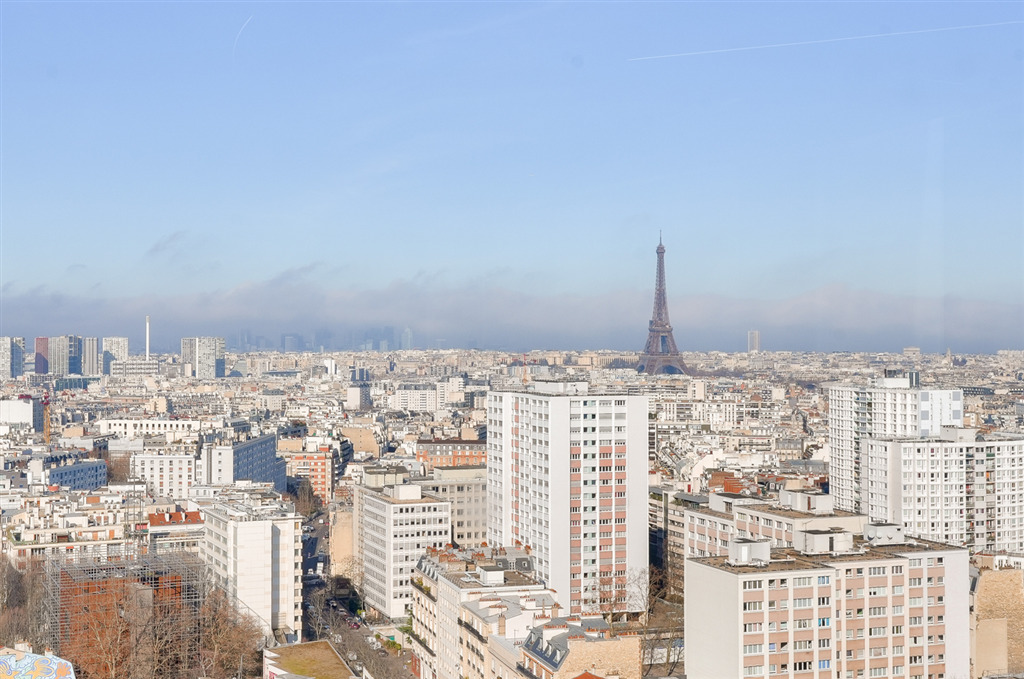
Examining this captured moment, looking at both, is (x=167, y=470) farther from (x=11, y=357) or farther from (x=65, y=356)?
(x=65, y=356)

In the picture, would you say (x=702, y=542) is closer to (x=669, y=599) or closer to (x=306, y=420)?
(x=669, y=599)

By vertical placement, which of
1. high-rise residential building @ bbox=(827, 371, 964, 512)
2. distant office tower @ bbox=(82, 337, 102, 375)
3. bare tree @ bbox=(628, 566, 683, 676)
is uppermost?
distant office tower @ bbox=(82, 337, 102, 375)

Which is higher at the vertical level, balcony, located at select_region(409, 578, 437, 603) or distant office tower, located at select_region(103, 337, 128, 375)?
distant office tower, located at select_region(103, 337, 128, 375)

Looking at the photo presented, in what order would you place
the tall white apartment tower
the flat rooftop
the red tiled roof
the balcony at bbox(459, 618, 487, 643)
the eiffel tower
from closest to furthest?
1. the balcony at bbox(459, 618, 487, 643)
2. the flat rooftop
3. the tall white apartment tower
4. the red tiled roof
5. the eiffel tower

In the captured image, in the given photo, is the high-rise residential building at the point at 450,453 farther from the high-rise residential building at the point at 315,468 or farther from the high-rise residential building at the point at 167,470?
the high-rise residential building at the point at 167,470

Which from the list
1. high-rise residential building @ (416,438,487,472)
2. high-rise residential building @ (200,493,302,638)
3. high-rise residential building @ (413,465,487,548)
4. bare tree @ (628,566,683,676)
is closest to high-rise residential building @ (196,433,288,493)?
high-rise residential building @ (416,438,487,472)

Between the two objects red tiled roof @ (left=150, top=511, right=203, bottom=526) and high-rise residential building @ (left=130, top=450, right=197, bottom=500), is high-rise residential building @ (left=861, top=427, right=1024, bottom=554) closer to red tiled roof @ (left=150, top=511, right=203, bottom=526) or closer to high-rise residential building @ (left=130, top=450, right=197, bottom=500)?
red tiled roof @ (left=150, top=511, right=203, bottom=526)
